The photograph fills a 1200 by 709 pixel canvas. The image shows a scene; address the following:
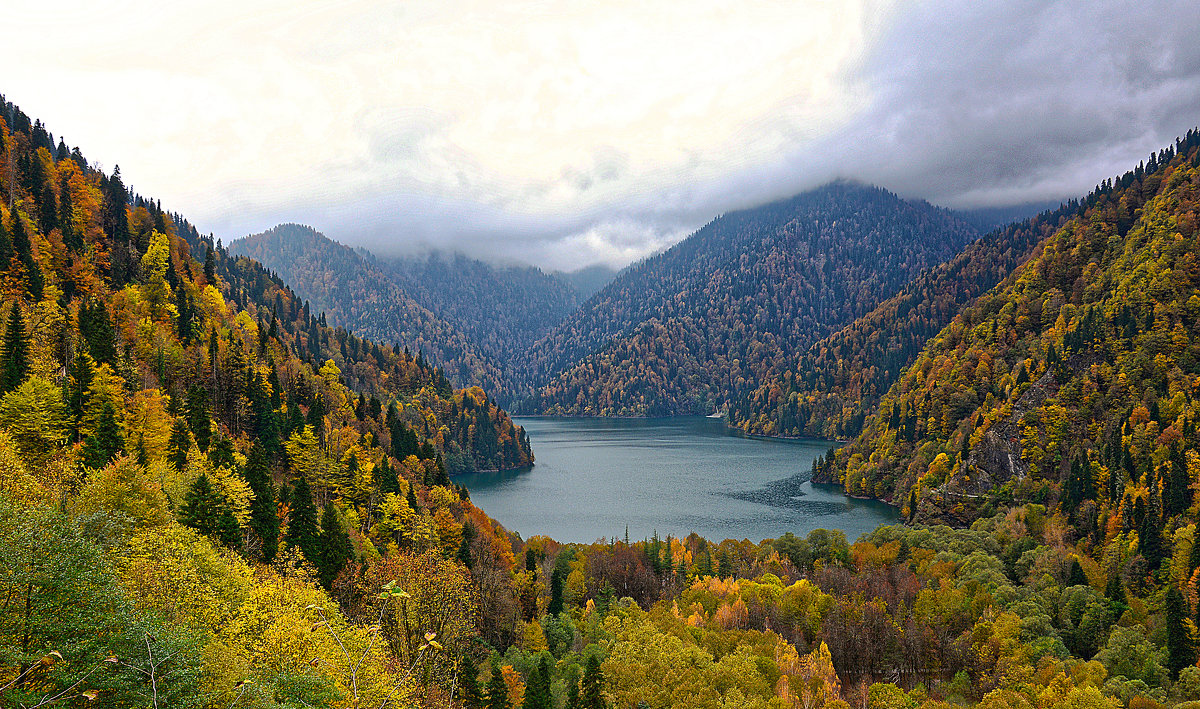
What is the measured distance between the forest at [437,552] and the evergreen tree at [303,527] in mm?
332

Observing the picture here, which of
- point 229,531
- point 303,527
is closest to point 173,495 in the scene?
point 229,531

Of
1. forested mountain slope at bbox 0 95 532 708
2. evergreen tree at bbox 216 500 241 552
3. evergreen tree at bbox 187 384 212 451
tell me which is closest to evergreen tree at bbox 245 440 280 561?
forested mountain slope at bbox 0 95 532 708

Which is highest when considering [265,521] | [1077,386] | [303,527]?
[1077,386]

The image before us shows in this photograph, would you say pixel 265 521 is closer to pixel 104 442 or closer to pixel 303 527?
pixel 303 527

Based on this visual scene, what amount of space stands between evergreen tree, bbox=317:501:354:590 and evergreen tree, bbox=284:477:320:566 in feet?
2.26

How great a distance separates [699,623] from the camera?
7131 cm

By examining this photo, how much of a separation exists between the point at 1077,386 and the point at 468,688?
14086 centimetres

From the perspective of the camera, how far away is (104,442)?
55312 mm

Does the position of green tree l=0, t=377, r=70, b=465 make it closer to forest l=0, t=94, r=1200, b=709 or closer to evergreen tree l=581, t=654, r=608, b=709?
forest l=0, t=94, r=1200, b=709

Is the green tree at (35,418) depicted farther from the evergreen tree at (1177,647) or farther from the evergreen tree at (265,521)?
the evergreen tree at (1177,647)

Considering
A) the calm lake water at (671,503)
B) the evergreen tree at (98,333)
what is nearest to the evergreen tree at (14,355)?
the evergreen tree at (98,333)

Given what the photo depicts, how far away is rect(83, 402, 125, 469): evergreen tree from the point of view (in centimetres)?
5172

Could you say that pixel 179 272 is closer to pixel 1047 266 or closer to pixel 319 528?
pixel 319 528

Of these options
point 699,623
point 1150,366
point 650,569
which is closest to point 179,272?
point 650,569
